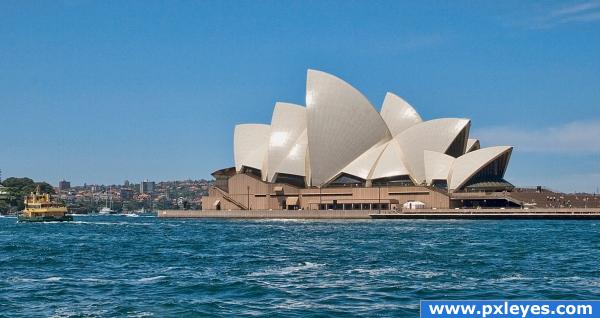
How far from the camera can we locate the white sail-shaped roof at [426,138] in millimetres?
101000

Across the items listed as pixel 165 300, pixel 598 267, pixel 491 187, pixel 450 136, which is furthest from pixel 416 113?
pixel 165 300

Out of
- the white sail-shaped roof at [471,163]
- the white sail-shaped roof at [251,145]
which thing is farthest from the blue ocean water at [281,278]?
the white sail-shaped roof at [251,145]

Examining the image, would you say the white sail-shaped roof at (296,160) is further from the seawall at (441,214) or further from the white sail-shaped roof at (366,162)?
the white sail-shaped roof at (366,162)

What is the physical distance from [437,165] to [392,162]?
18.6ft

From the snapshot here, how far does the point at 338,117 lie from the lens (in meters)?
99.8

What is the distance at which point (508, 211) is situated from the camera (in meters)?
92.6

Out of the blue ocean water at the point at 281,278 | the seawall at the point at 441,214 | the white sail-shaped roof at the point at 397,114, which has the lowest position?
the blue ocean water at the point at 281,278

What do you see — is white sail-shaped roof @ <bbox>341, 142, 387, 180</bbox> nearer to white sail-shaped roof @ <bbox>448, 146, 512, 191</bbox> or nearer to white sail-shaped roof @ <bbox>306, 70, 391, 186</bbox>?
white sail-shaped roof @ <bbox>306, 70, 391, 186</bbox>

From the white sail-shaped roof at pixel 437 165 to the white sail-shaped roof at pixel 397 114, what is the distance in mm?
5613

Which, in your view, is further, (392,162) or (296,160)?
(296,160)

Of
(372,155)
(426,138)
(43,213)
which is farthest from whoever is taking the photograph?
(372,155)

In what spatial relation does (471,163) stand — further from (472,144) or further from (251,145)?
(251,145)

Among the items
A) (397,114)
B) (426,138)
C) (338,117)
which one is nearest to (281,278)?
(338,117)

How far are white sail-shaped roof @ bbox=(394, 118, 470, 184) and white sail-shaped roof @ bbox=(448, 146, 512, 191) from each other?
2.67 meters
